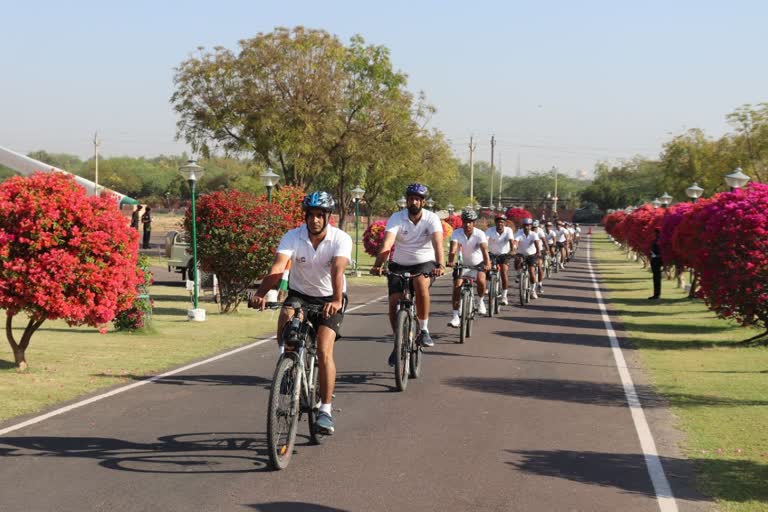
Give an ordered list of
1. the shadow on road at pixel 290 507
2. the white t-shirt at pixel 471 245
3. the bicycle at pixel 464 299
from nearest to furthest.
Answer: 1. the shadow on road at pixel 290 507
2. the bicycle at pixel 464 299
3. the white t-shirt at pixel 471 245

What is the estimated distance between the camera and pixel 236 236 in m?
21.6

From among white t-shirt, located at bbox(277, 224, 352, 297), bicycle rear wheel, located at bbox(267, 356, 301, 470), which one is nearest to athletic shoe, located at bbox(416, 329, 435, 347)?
white t-shirt, located at bbox(277, 224, 352, 297)

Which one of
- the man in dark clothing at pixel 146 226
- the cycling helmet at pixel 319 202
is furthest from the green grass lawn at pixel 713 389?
the man in dark clothing at pixel 146 226

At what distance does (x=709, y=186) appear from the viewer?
6150cm

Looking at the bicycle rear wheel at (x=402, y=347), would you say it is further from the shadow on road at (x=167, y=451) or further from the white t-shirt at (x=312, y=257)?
the white t-shirt at (x=312, y=257)

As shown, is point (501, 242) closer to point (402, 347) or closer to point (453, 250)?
point (453, 250)

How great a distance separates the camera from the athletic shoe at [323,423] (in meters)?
8.05

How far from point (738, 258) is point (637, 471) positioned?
9.34 m

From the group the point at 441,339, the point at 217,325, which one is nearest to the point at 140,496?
the point at 441,339

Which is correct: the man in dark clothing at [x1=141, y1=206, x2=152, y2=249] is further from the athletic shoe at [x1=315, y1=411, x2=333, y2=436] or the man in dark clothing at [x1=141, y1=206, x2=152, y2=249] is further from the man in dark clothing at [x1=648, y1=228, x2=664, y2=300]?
the athletic shoe at [x1=315, y1=411, x2=333, y2=436]

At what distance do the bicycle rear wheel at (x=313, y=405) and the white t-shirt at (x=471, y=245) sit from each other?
29.0 ft

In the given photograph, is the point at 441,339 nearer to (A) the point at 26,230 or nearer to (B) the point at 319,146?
(A) the point at 26,230

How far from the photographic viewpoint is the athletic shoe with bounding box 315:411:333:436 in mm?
8055

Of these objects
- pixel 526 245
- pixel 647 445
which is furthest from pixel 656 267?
pixel 647 445
